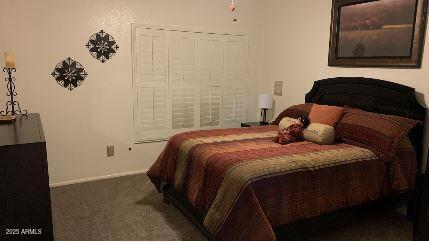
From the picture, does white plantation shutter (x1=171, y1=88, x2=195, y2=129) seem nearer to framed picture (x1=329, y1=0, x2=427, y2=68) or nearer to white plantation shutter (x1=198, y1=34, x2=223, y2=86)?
white plantation shutter (x1=198, y1=34, x2=223, y2=86)

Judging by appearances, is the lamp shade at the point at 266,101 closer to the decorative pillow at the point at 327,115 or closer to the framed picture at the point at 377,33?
the framed picture at the point at 377,33

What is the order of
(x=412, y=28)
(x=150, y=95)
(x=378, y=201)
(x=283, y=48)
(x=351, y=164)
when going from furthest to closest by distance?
(x=283, y=48) → (x=150, y=95) → (x=412, y=28) → (x=378, y=201) → (x=351, y=164)

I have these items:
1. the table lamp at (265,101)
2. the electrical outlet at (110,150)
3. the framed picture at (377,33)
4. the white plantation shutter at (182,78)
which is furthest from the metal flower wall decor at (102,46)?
the framed picture at (377,33)

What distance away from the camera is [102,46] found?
11.5 feet

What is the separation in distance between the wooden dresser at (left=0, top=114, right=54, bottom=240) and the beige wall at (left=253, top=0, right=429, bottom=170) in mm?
3039

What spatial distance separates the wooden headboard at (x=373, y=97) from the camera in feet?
9.32

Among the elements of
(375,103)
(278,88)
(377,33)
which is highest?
(377,33)

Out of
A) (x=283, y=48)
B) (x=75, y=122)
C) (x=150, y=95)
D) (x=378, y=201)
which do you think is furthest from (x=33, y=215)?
(x=283, y=48)

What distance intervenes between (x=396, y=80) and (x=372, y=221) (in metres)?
1.35

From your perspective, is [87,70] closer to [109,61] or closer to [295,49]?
[109,61]

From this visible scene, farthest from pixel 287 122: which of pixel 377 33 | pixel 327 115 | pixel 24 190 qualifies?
pixel 24 190

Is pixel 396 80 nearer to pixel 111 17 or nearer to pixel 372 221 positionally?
pixel 372 221

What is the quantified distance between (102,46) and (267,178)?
2457 millimetres

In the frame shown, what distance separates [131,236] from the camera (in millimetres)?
2488
